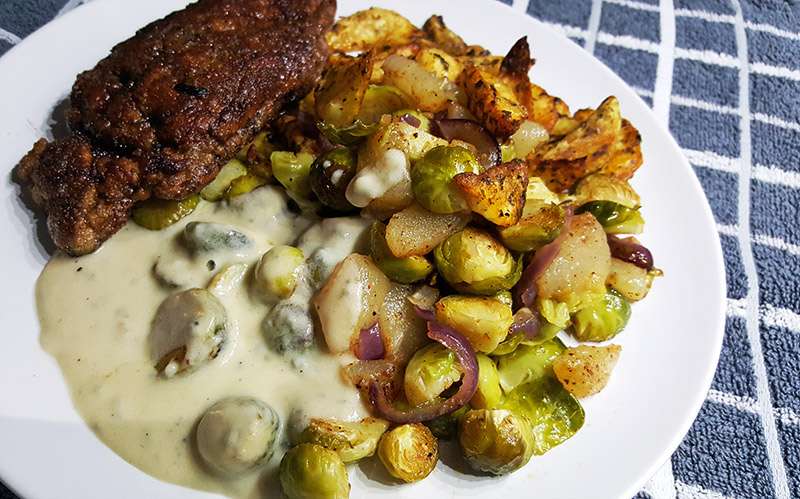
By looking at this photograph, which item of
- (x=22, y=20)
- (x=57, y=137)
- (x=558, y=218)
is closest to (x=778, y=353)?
(x=558, y=218)

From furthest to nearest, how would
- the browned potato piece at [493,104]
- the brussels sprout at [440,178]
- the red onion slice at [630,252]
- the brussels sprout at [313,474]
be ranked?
the red onion slice at [630,252] < the browned potato piece at [493,104] < the brussels sprout at [440,178] < the brussels sprout at [313,474]

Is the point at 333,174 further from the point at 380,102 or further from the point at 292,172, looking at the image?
the point at 380,102

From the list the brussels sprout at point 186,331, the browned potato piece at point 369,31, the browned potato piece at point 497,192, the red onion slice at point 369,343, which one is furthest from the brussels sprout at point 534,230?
the browned potato piece at point 369,31

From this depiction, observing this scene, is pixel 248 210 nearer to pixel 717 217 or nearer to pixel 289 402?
pixel 289 402

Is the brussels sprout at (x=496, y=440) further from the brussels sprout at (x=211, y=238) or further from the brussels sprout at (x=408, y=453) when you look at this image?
the brussels sprout at (x=211, y=238)

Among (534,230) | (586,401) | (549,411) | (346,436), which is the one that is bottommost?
(586,401)

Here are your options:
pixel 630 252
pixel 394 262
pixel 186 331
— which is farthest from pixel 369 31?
pixel 186 331

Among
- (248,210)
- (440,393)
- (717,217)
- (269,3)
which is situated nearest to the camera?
(440,393)
